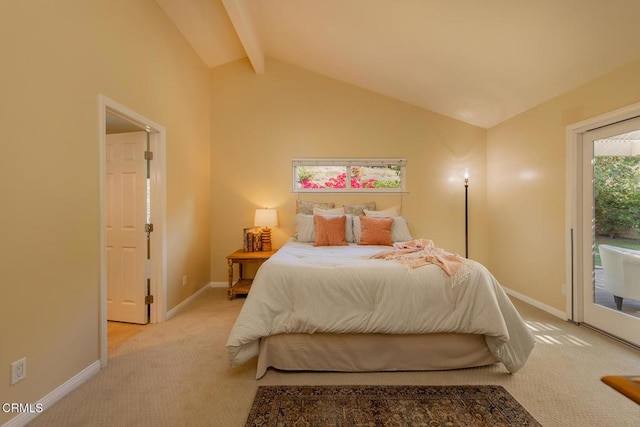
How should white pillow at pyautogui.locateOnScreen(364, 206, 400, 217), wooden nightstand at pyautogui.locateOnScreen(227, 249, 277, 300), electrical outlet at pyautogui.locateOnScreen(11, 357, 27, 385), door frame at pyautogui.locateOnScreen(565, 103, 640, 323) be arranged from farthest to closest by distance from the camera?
white pillow at pyautogui.locateOnScreen(364, 206, 400, 217), wooden nightstand at pyautogui.locateOnScreen(227, 249, 277, 300), door frame at pyautogui.locateOnScreen(565, 103, 640, 323), electrical outlet at pyautogui.locateOnScreen(11, 357, 27, 385)

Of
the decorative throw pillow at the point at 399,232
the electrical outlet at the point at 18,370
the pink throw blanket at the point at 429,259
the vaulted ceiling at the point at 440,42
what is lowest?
the electrical outlet at the point at 18,370

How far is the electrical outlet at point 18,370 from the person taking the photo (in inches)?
56.7

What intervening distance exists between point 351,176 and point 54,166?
3.23 metres

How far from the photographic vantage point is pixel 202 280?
3814mm

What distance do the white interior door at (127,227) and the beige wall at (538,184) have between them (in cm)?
427

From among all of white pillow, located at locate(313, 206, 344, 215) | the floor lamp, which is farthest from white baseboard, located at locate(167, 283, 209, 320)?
the floor lamp

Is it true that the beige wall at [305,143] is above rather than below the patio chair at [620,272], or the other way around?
above

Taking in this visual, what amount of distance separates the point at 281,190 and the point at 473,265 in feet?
9.12

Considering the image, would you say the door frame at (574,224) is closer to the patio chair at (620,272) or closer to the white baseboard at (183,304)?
the patio chair at (620,272)

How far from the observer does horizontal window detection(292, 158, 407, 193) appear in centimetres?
410

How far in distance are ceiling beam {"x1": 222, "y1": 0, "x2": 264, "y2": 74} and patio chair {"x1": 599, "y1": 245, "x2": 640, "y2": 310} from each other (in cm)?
412

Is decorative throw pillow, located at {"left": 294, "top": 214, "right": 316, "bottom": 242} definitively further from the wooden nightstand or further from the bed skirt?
the bed skirt

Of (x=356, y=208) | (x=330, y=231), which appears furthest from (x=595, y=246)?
(x=330, y=231)

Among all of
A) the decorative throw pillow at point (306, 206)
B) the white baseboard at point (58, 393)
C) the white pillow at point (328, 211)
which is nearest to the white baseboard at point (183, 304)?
the white baseboard at point (58, 393)
